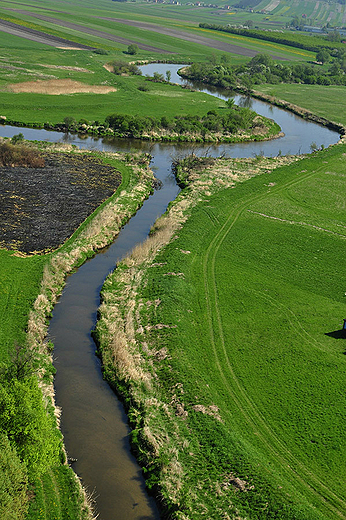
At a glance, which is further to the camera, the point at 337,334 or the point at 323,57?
the point at 323,57

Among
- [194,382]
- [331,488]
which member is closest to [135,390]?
[194,382]

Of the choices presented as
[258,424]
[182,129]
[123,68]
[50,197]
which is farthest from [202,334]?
[123,68]

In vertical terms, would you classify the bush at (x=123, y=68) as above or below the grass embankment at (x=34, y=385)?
above

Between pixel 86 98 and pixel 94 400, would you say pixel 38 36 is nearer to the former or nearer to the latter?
pixel 86 98

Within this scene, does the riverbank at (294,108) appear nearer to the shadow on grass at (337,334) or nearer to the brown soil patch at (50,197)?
the brown soil patch at (50,197)

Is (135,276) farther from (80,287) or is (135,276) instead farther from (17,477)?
(17,477)

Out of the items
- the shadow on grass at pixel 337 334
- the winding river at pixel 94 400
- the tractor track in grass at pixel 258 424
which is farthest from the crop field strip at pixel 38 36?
the shadow on grass at pixel 337 334
